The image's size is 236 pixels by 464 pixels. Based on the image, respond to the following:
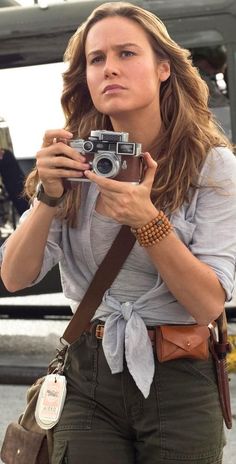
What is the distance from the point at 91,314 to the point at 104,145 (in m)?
0.49

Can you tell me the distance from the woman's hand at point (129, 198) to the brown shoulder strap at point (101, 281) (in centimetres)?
20

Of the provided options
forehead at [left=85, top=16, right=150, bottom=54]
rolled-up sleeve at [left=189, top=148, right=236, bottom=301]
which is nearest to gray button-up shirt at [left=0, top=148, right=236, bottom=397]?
rolled-up sleeve at [left=189, top=148, right=236, bottom=301]

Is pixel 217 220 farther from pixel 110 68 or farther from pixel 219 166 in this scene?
pixel 110 68

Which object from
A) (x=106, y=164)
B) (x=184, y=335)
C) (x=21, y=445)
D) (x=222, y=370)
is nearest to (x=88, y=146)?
(x=106, y=164)

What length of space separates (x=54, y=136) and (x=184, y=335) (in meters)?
0.61

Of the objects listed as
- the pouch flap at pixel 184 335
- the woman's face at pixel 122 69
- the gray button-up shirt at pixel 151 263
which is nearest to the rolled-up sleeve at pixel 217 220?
the gray button-up shirt at pixel 151 263

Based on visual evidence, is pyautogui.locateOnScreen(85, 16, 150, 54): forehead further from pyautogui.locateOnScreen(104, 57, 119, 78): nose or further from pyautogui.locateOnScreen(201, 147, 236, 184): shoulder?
pyautogui.locateOnScreen(201, 147, 236, 184): shoulder

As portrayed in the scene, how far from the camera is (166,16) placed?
541 cm

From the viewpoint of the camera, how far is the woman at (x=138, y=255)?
76.0 inches

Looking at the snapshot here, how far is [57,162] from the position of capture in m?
1.86

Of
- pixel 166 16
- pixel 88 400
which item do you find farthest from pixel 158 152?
pixel 166 16

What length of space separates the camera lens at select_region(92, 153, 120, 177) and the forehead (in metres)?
0.38

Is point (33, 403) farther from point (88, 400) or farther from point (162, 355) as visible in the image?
point (162, 355)

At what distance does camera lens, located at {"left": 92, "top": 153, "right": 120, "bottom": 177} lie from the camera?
1.77m
